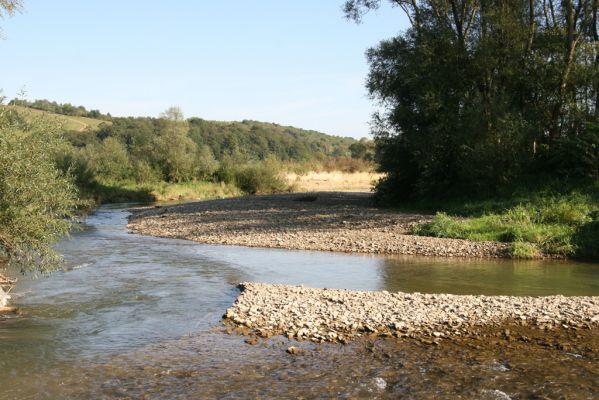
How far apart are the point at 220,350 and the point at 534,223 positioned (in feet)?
57.8

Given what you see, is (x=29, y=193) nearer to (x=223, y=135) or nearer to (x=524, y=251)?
(x=524, y=251)

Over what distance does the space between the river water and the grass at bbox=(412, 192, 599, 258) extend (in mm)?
2069

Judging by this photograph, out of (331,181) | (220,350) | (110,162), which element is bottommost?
(220,350)

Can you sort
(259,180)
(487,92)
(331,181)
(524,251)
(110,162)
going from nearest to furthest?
(524,251) < (487,92) < (110,162) < (259,180) < (331,181)

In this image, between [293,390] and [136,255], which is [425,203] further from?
[293,390]

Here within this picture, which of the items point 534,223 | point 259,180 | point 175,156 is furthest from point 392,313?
point 175,156

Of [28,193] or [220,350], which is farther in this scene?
[28,193]

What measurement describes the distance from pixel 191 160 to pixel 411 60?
3416cm

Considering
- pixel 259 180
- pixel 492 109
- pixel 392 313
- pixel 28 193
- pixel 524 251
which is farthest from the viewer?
pixel 259 180

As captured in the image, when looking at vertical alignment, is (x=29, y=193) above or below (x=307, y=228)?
above

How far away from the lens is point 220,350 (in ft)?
34.8

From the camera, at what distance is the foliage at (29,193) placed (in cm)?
1311

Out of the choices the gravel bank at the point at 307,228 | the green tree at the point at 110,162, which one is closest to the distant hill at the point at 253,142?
the green tree at the point at 110,162

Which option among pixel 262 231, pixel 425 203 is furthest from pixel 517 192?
pixel 262 231
